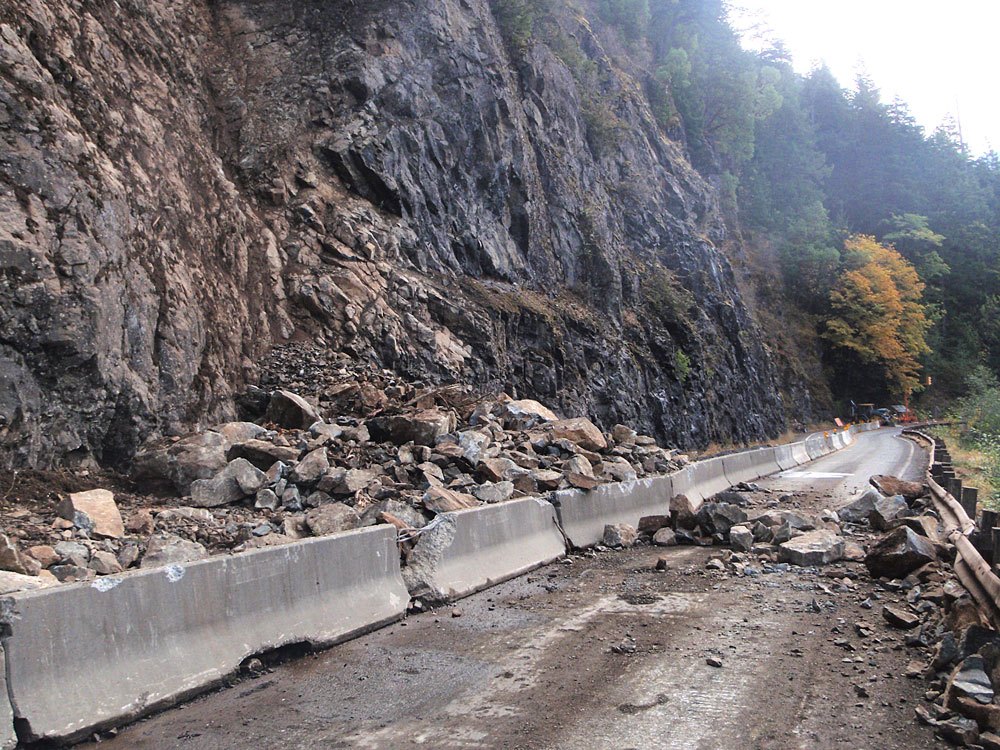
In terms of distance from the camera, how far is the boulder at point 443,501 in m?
8.28

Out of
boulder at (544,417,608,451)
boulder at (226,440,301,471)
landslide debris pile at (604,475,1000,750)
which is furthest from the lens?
boulder at (544,417,608,451)

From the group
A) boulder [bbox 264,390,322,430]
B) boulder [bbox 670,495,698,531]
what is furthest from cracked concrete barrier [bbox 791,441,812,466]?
boulder [bbox 264,390,322,430]

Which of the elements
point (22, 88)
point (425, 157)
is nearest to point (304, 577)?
point (22, 88)

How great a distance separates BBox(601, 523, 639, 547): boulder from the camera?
1024 centimetres

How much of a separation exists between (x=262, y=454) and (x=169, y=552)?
2950 millimetres

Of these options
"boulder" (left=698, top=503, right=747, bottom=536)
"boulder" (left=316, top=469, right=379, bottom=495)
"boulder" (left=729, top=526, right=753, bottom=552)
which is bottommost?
"boulder" (left=729, top=526, right=753, bottom=552)

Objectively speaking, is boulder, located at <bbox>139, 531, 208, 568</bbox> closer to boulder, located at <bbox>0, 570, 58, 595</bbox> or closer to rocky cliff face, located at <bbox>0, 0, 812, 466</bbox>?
boulder, located at <bbox>0, 570, 58, 595</bbox>

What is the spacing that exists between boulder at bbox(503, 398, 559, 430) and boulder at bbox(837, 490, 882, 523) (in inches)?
193

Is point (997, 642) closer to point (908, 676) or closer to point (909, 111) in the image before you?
point (908, 676)

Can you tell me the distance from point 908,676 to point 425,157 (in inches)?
727

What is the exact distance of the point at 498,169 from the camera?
2409 centimetres

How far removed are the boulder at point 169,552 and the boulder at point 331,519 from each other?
1.13 m

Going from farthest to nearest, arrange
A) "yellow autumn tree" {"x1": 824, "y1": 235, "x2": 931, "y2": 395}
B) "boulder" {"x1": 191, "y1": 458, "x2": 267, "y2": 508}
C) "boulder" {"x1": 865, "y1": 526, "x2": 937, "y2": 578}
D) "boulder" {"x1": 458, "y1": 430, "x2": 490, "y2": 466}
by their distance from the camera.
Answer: "yellow autumn tree" {"x1": 824, "y1": 235, "x2": 931, "y2": 395} < "boulder" {"x1": 458, "y1": 430, "x2": 490, "y2": 466} < "boulder" {"x1": 191, "y1": 458, "x2": 267, "y2": 508} < "boulder" {"x1": 865, "y1": 526, "x2": 937, "y2": 578}

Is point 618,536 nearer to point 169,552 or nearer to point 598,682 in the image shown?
point 598,682
